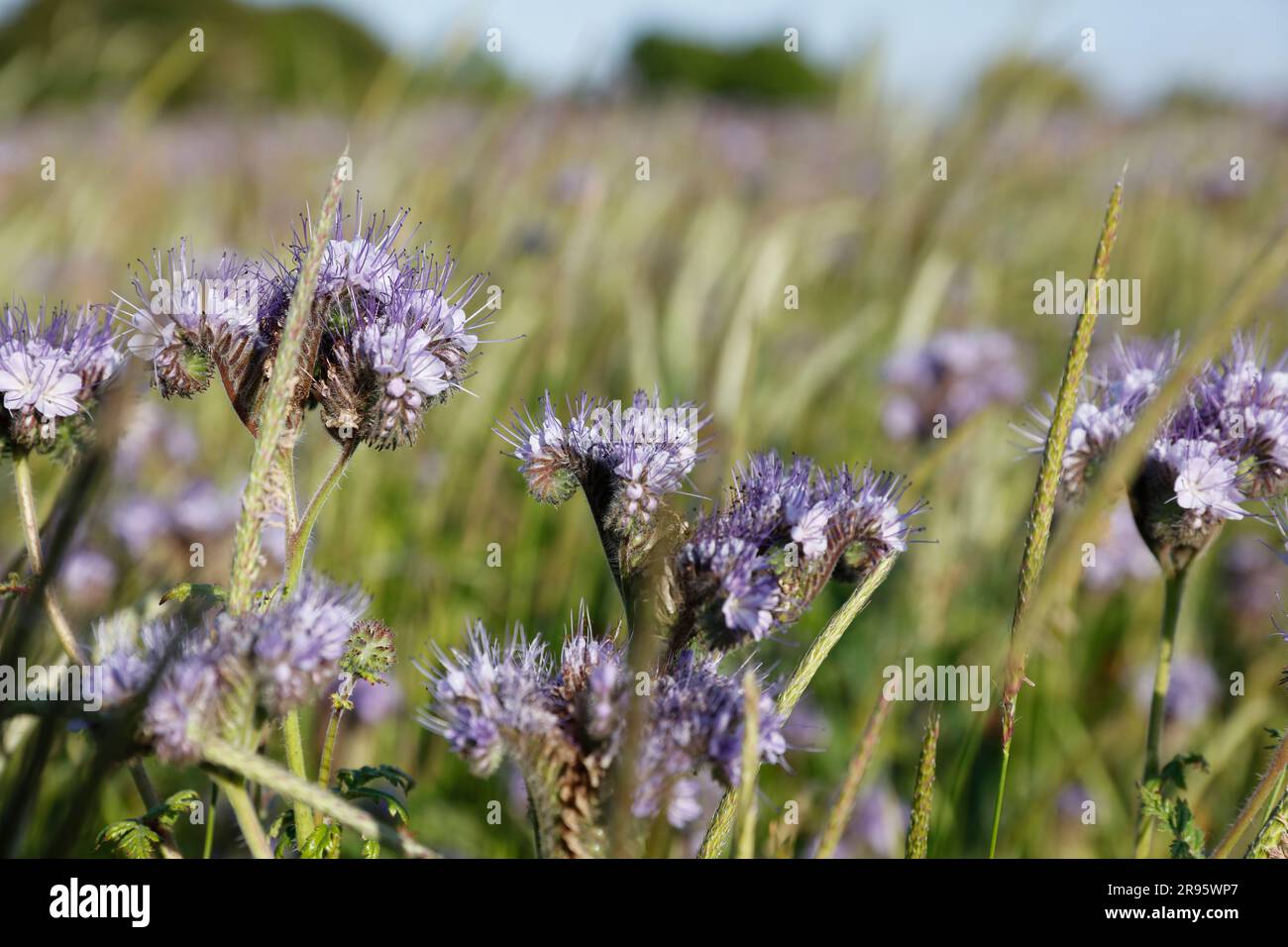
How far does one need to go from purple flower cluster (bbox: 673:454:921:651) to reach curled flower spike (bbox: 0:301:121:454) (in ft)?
2.70

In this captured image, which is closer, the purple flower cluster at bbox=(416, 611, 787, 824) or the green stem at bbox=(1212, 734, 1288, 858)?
the purple flower cluster at bbox=(416, 611, 787, 824)

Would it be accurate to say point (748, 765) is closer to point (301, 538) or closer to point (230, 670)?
point (230, 670)

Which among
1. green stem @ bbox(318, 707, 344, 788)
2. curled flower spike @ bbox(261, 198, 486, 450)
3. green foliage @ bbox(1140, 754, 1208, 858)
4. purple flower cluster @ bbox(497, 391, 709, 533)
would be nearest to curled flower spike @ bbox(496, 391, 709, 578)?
purple flower cluster @ bbox(497, 391, 709, 533)

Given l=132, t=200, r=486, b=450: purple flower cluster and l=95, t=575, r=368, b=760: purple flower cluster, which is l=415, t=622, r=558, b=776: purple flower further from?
l=132, t=200, r=486, b=450: purple flower cluster

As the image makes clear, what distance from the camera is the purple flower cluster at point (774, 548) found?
1377 mm

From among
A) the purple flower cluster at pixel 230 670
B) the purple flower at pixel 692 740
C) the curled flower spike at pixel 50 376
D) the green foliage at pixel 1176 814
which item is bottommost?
the green foliage at pixel 1176 814

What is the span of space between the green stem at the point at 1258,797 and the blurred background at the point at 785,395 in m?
0.44

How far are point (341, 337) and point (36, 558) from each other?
46 cm

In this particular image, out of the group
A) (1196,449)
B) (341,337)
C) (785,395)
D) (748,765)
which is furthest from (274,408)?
(785,395)

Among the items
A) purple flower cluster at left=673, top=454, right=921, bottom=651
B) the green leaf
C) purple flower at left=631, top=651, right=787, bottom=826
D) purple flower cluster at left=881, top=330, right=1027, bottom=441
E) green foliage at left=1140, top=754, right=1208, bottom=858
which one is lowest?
green foliage at left=1140, top=754, right=1208, bottom=858

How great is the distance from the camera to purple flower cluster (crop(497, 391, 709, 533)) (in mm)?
1519

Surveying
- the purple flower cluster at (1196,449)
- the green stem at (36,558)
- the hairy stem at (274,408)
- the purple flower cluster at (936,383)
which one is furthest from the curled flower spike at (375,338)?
the purple flower cluster at (936,383)

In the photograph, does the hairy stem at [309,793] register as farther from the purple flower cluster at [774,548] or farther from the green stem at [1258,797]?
the green stem at [1258,797]

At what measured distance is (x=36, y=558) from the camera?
1.43 m
